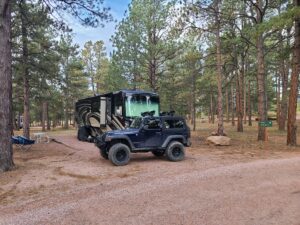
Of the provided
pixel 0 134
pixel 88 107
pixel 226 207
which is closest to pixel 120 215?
pixel 226 207

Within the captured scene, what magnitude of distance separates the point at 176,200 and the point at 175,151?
4.93 m

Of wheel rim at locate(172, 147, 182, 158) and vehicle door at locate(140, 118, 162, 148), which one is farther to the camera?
wheel rim at locate(172, 147, 182, 158)

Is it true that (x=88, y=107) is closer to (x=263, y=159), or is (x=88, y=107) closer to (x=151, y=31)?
(x=151, y=31)

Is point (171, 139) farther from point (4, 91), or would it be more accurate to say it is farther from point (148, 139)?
point (4, 91)

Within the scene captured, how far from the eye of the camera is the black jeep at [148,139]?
10.2 meters

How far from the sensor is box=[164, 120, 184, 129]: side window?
1093 centimetres

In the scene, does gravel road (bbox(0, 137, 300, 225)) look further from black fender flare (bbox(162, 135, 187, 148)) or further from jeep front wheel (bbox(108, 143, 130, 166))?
black fender flare (bbox(162, 135, 187, 148))

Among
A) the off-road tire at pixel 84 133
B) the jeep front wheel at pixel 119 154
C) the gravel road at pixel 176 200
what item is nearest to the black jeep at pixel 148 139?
the jeep front wheel at pixel 119 154

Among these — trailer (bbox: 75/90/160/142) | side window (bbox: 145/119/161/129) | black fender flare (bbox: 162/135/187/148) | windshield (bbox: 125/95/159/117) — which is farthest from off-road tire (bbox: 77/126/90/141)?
black fender flare (bbox: 162/135/187/148)

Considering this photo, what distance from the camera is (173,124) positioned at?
36.3ft

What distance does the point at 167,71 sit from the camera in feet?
89.8

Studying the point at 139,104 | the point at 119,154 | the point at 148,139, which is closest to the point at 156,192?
the point at 119,154

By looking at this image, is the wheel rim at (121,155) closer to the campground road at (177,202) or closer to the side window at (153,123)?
the side window at (153,123)

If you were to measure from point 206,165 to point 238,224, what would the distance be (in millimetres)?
4840
